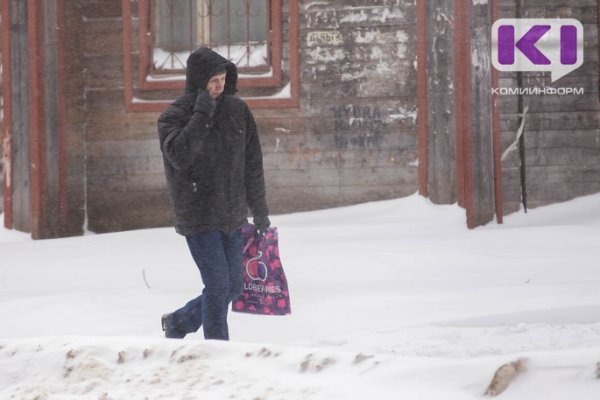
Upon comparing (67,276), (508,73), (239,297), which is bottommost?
(67,276)

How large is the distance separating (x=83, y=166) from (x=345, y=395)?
23.1ft

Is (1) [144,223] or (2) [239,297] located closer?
(2) [239,297]

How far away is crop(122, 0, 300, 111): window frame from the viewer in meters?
8.98

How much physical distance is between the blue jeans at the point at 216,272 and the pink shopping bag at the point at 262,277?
226 millimetres

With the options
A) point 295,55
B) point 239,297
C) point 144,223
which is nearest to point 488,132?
point 295,55

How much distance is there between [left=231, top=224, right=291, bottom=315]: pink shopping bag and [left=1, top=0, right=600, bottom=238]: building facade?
13.3 feet

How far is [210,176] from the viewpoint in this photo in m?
4.50

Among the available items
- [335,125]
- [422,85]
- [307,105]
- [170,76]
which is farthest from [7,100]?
[422,85]

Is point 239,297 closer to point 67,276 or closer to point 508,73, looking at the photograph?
point 67,276

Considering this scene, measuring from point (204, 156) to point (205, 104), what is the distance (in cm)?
25

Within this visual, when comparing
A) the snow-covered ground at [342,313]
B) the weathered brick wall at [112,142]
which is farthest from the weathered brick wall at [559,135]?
the weathered brick wall at [112,142]

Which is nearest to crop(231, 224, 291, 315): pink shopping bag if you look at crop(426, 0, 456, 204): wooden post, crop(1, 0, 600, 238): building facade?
crop(1, 0, 600, 238): building facade

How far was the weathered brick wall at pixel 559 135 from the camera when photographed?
Answer: 8875 millimetres

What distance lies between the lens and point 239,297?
4852mm
